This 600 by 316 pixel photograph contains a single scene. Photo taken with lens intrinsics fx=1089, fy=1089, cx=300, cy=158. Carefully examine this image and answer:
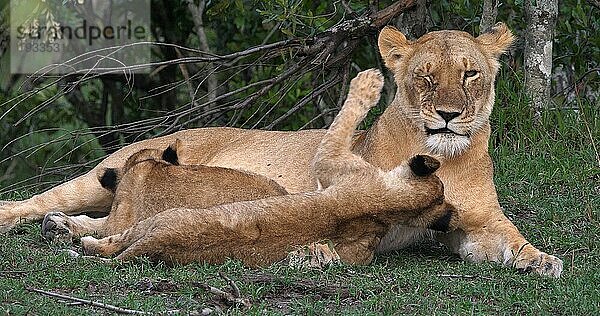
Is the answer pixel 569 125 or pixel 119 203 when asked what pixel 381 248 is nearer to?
pixel 119 203

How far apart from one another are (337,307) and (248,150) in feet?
8.39

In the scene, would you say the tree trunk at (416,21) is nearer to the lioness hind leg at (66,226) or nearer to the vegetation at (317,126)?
the vegetation at (317,126)

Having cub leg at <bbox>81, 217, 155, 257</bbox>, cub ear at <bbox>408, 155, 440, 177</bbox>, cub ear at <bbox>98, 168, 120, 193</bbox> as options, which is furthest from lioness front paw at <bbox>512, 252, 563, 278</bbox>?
cub ear at <bbox>98, 168, 120, 193</bbox>

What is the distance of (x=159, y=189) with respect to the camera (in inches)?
199

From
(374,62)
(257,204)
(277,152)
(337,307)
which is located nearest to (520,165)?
(277,152)

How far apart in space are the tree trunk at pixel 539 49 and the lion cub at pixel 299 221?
2803mm

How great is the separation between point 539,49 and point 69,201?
336cm

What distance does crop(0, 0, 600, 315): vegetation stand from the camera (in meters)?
4.05

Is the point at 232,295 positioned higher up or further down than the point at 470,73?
further down

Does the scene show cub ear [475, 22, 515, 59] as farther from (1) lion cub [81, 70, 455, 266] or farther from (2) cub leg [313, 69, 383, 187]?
(1) lion cub [81, 70, 455, 266]

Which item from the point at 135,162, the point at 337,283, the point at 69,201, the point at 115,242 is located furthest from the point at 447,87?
the point at 69,201

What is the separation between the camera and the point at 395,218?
4.71m

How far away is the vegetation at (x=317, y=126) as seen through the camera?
13.3ft

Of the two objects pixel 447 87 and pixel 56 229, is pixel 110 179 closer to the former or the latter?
pixel 56 229
